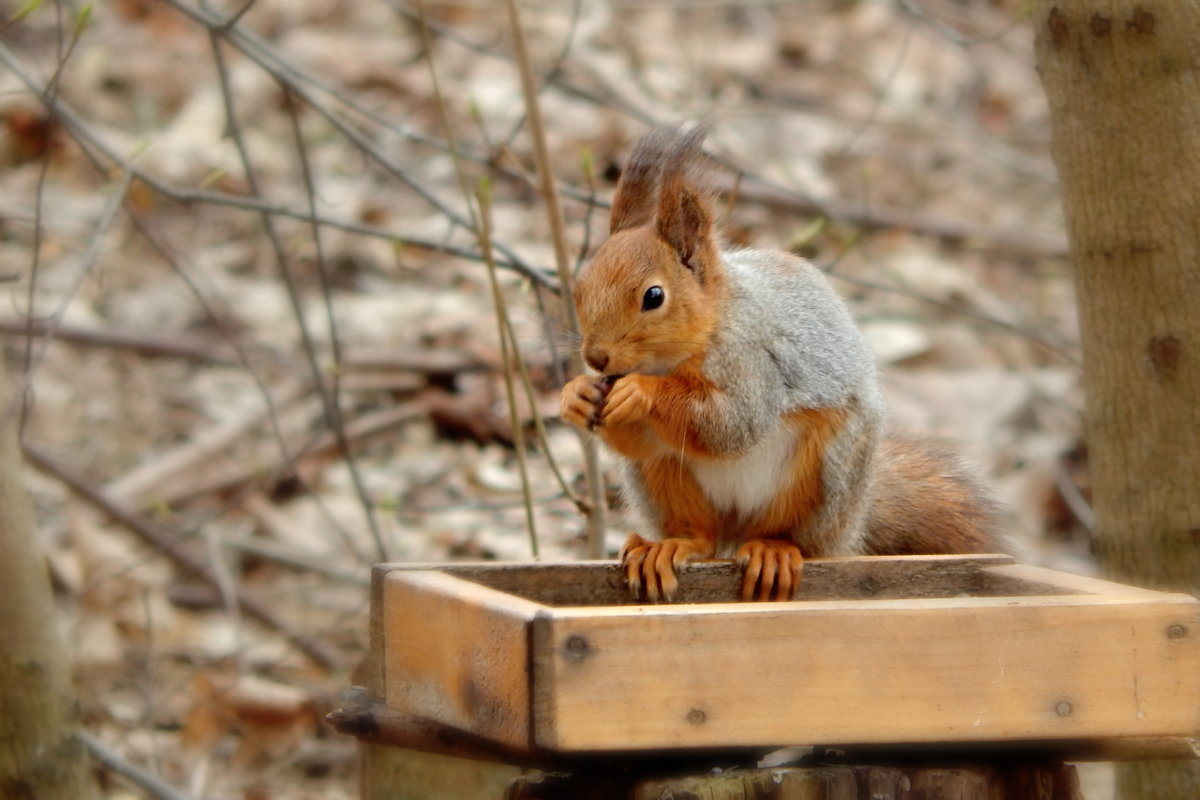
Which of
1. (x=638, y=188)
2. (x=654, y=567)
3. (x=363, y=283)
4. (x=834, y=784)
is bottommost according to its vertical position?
(x=834, y=784)

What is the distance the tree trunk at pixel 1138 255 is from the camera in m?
2.17

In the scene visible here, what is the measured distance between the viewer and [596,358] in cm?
205

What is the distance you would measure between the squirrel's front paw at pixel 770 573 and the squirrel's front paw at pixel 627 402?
232 millimetres

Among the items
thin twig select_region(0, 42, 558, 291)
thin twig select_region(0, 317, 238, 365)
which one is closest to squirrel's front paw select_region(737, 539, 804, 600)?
thin twig select_region(0, 42, 558, 291)

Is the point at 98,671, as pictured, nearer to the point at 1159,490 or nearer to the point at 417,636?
the point at 417,636

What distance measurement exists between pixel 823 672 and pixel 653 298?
618mm

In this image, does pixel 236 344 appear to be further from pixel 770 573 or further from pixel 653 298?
pixel 770 573

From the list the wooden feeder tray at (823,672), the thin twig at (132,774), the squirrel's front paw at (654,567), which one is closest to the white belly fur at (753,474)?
the squirrel's front paw at (654,567)

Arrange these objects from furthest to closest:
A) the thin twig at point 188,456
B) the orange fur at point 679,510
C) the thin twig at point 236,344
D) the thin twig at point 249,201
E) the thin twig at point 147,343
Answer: the thin twig at point 147,343
the thin twig at point 188,456
the thin twig at point 236,344
the thin twig at point 249,201
the orange fur at point 679,510

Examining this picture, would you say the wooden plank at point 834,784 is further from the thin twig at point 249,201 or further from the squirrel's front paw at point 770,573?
the thin twig at point 249,201

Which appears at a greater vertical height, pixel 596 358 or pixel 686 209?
pixel 686 209

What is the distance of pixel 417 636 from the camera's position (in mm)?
1887

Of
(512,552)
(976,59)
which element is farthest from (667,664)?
(976,59)

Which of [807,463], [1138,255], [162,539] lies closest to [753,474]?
[807,463]
